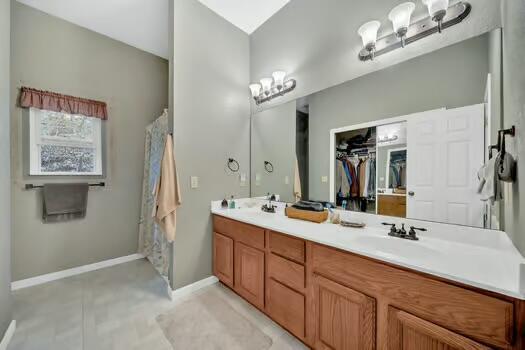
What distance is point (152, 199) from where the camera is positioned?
265cm

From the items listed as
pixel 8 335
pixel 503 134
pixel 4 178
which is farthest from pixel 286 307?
pixel 4 178

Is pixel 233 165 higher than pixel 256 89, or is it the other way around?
pixel 256 89

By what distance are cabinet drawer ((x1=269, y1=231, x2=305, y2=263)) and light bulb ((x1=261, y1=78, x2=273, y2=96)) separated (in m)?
1.60

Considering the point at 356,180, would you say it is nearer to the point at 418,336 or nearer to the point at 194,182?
the point at 418,336

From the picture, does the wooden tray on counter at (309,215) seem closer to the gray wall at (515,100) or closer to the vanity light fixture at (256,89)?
the gray wall at (515,100)

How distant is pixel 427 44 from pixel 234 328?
244cm

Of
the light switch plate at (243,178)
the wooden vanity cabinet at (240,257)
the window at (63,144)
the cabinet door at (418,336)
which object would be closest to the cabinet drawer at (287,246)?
the wooden vanity cabinet at (240,257)

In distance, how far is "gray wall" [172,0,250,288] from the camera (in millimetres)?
2012

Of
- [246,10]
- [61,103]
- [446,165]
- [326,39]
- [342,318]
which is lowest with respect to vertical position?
[342,318]

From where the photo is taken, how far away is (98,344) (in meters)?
1.43

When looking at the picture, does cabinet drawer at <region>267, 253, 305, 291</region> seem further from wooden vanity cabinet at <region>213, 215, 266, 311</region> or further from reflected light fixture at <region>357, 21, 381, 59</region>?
reflected light fixture at <region>357, 21, 381, 59</region>

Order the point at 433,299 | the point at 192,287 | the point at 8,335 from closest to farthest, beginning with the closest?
the point at 433,299 → the point at 8,335 → the point at 192,287

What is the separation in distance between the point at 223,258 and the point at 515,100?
7.42 feet

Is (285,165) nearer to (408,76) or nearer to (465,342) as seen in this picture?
(408,76)
